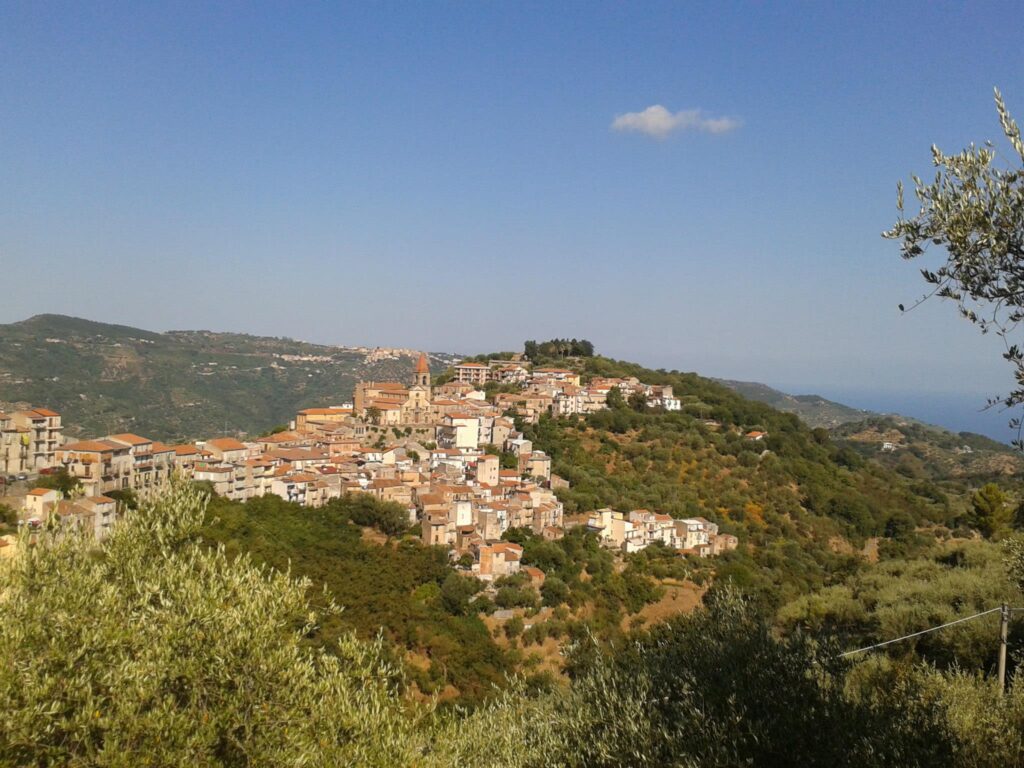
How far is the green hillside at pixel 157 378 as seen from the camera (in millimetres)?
54156

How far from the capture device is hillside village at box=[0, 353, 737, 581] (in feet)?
85.0

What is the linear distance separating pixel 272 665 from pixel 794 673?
451 cm

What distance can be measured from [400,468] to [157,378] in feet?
142

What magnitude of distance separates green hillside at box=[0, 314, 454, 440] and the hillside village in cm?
2036

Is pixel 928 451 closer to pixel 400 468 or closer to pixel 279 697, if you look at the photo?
pixel 400 468

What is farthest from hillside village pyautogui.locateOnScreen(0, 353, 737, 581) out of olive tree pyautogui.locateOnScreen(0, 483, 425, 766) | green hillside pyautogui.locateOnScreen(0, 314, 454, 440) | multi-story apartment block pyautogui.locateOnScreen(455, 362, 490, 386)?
green hillside pyautogui.locateOnScreen(0, 314, 454, 440)

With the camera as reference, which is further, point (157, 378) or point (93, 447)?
point (157, 378)

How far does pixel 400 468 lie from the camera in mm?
34375

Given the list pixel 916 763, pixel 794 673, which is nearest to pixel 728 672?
pixel 794 673

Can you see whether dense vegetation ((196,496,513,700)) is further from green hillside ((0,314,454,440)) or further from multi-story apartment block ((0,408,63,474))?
green hillside ((0,314,454,440))

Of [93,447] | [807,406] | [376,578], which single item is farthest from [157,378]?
[807,406]

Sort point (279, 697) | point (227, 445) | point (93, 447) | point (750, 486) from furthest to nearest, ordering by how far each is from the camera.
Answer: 1. point (750, 486)
2. point (227, 445)
3. point (93, 447)
4. point (279, 697)

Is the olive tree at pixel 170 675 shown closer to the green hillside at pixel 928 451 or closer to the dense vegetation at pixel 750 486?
the dense vegetation at pixel 750 486

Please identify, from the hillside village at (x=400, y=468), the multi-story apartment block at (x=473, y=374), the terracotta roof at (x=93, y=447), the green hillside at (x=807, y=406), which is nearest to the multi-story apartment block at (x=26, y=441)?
the hillside village at (x=400, y=468)
